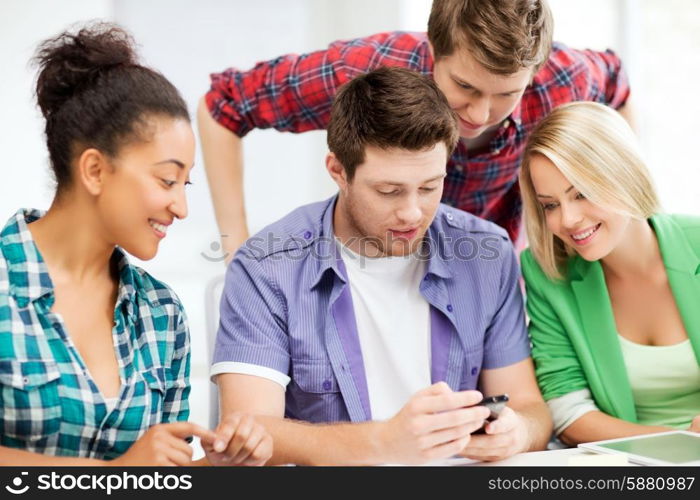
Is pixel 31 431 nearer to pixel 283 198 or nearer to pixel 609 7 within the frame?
pixel 283 198

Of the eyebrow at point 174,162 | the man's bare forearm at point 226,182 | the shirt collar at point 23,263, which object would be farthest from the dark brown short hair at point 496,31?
the shirt collar at point 23,263

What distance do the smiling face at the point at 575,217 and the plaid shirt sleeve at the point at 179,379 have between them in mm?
816

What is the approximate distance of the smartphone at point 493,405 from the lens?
1456 millimetres

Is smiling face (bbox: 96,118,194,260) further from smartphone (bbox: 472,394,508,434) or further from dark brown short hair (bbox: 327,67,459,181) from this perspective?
smartphone (bbox: 472,394,508,434)

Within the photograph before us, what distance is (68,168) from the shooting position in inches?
59.1

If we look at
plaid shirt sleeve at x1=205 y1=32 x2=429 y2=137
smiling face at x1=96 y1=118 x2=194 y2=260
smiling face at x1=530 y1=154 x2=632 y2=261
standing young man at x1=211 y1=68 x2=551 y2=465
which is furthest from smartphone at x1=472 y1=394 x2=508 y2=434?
plaid shirt sleeve at x1=205 y1=32 x2=429 y2=137

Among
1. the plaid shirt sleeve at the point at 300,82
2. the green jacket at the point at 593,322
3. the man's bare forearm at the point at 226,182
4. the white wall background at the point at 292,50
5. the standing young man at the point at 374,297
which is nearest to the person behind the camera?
the standing young man at the point at 374,297

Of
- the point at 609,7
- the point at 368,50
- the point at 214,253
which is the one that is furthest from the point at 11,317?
the point at 609,7

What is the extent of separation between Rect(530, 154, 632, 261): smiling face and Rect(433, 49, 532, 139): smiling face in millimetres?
215

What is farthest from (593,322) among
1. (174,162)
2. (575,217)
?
(174,162)

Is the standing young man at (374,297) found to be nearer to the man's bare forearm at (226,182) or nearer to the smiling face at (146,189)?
the smiling face at (146,189)

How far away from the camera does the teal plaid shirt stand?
1.43 m
